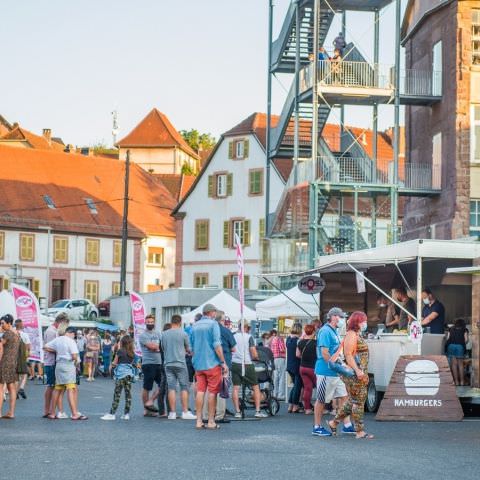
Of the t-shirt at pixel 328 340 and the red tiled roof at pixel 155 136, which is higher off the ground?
the red tiled roof at pixel 155 136

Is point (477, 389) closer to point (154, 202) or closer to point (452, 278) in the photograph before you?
point (452, 278)

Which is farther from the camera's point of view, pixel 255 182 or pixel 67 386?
pixel 255 182

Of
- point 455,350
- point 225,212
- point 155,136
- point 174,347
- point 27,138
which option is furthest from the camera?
point 155,136

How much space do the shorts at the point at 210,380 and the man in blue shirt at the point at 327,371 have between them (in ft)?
6.48

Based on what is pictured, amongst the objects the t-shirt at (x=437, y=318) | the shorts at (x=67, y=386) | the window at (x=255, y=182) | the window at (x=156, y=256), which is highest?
the window at (x=255, y=182)

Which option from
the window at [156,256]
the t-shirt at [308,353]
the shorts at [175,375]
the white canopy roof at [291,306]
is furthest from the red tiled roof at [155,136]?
the shorts at [175,375]

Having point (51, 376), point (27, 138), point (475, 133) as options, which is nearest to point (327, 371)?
point (51, 376)

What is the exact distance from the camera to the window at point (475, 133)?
4422 centimetres

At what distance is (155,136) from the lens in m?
138

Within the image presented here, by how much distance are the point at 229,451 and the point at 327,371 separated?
140 inches

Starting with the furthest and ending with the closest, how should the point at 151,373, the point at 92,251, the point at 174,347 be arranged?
the point at 92,251 < the point at 151,373 < the point at 174,347

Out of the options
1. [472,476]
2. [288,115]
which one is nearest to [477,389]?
[472,476]

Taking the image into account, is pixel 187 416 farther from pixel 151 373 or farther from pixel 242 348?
pixel 242 348

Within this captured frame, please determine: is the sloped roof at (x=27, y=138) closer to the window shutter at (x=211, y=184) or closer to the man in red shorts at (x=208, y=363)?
the window shutter at (x=211, y=184)
